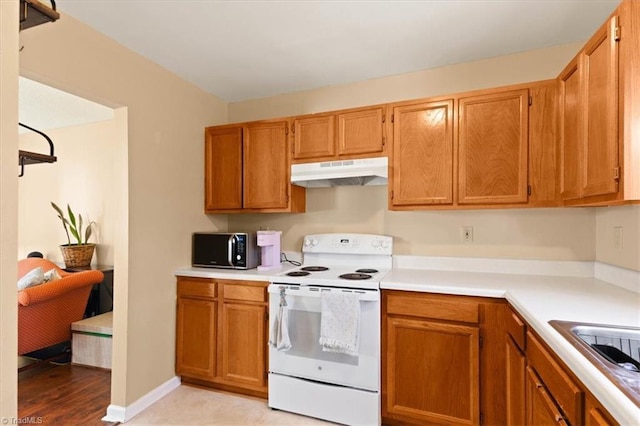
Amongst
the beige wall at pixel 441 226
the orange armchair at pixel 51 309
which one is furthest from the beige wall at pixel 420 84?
the orange armchair at pixel 51 309

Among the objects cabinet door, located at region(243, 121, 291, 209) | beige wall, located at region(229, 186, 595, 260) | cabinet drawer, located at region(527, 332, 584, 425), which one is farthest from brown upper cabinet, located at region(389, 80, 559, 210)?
cabinet drawer, located at region(527, 332, 584, 425)

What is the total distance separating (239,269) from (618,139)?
2.36 metres

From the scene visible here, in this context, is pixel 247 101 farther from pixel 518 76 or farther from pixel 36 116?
pixel 36 116

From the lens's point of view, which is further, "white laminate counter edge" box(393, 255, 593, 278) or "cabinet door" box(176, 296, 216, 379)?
"cabinet door" box(176, 296, 216, 379)

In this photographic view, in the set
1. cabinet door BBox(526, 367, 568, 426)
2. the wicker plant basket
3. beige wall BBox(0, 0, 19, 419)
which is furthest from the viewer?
the wicker plant basket

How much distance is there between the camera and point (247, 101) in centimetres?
320

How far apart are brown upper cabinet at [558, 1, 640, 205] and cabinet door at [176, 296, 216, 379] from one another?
8.01 feet

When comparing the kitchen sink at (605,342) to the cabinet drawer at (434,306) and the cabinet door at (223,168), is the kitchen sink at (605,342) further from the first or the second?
the cabinet door at (223,168)

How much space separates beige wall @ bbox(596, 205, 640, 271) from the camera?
5.72 ft

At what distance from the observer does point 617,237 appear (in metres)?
1.92

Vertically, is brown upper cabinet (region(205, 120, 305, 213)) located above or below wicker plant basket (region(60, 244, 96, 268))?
above

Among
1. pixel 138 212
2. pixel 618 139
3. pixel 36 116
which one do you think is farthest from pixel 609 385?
pixel 36 116

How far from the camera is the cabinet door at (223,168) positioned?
2844mm

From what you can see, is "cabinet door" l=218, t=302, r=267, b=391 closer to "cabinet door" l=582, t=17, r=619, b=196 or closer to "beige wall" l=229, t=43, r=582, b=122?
"beige wall" l=229, t=43, r=582, b=122
